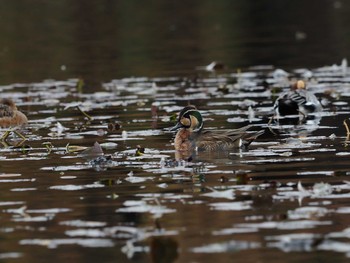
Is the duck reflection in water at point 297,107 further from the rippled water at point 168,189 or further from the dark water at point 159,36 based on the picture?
the dark water at point 159,36

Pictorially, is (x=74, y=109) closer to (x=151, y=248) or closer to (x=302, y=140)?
(x=302, y=140)

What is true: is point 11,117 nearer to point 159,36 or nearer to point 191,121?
point 191,121

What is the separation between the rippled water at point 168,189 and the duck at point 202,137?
0.56 feet

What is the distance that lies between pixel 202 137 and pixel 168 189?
3353 millimetres

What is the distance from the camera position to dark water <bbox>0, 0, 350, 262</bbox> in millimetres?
10234

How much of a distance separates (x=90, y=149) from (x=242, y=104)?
5736 millimetres

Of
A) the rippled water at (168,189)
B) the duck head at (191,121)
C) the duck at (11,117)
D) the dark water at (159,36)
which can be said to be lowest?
the rippled water at (168,189)

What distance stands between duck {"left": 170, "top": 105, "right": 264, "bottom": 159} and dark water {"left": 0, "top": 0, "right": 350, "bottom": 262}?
0.18 m

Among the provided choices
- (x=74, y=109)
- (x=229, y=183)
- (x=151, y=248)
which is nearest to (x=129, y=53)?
(x=74, y=109)

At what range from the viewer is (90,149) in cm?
1534

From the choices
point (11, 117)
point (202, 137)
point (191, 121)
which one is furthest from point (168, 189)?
point (11, 117)

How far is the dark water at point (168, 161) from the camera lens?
10.2 m

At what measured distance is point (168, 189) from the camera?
41.4ft

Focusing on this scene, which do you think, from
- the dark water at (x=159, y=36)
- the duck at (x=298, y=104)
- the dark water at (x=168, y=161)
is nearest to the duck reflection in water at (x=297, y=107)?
the duck at (x=298, y=104)
